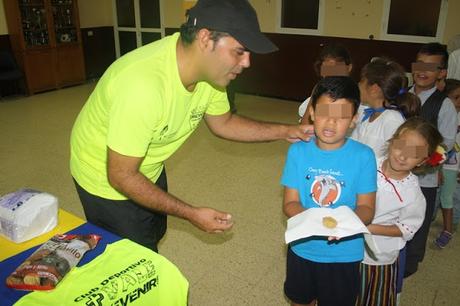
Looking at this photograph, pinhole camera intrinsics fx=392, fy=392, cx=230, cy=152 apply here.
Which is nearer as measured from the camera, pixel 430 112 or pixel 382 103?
pixel 382 103

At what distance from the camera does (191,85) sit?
4.78ft

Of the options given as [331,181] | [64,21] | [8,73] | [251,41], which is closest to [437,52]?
[331,181]

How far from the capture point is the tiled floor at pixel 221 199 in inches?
87.9

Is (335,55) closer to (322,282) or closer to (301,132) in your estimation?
(301,132)

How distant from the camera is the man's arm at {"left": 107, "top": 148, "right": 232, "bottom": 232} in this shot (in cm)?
128

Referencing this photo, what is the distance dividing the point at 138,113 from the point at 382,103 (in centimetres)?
125

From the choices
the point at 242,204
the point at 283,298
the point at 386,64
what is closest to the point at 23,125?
the point at 242,204

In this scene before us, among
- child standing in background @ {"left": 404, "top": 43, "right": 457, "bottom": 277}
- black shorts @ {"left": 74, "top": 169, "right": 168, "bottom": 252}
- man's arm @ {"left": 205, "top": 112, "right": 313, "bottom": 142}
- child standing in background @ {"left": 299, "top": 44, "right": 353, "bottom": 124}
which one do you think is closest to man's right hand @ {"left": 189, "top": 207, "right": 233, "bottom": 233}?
black shorts @ {"left": 74, "top": 169, "right": 168, "bottom": 252}

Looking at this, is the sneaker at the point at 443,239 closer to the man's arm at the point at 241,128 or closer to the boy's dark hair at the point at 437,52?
the boy's dark hair at the point at 437,52

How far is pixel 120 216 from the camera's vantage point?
159 centimetres

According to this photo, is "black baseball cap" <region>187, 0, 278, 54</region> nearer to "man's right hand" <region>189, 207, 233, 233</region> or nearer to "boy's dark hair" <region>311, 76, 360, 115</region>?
"boy's dark hair" <region>311, 76, 360, 115</region>

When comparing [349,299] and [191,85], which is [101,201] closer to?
[191,85]

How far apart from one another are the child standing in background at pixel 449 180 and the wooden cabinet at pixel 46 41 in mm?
6355

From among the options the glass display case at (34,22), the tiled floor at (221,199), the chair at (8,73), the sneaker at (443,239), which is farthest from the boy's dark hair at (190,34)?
the glass display case at (34,22)
